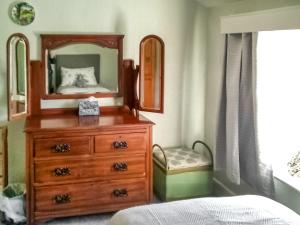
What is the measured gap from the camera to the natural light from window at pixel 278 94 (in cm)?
291

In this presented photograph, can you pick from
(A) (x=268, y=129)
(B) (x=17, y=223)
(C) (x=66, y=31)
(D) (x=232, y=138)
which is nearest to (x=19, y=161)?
(B) (x=17, y=223)

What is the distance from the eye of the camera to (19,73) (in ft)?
11.0

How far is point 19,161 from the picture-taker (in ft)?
11.7

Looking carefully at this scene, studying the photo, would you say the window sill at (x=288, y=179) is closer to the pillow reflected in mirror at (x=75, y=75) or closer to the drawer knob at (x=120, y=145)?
the drawer knob at (x=120, y=145)

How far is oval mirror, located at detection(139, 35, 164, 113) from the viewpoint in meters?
3.62

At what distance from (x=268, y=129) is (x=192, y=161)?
2.67 ft

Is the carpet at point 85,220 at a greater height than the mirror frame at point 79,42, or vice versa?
the mirror frame at point 79,42

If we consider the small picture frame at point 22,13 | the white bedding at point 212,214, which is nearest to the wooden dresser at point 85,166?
the small picture frame at point 22,13

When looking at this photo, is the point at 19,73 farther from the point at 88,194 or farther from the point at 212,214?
the point at 212,214

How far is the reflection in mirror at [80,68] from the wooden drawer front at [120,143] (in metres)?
0.64

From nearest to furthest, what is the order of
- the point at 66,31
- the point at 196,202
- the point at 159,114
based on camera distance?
the point at 196,202 < the point at 66,31 < the point at 159,114

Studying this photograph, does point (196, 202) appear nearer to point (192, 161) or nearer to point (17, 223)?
point (192, 161)

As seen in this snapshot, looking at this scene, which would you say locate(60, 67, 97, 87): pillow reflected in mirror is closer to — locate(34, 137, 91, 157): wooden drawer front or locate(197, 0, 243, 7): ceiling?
locate(34, 137, 91, 157): wooden drawer front

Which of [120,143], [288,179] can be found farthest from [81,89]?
[288,179]
